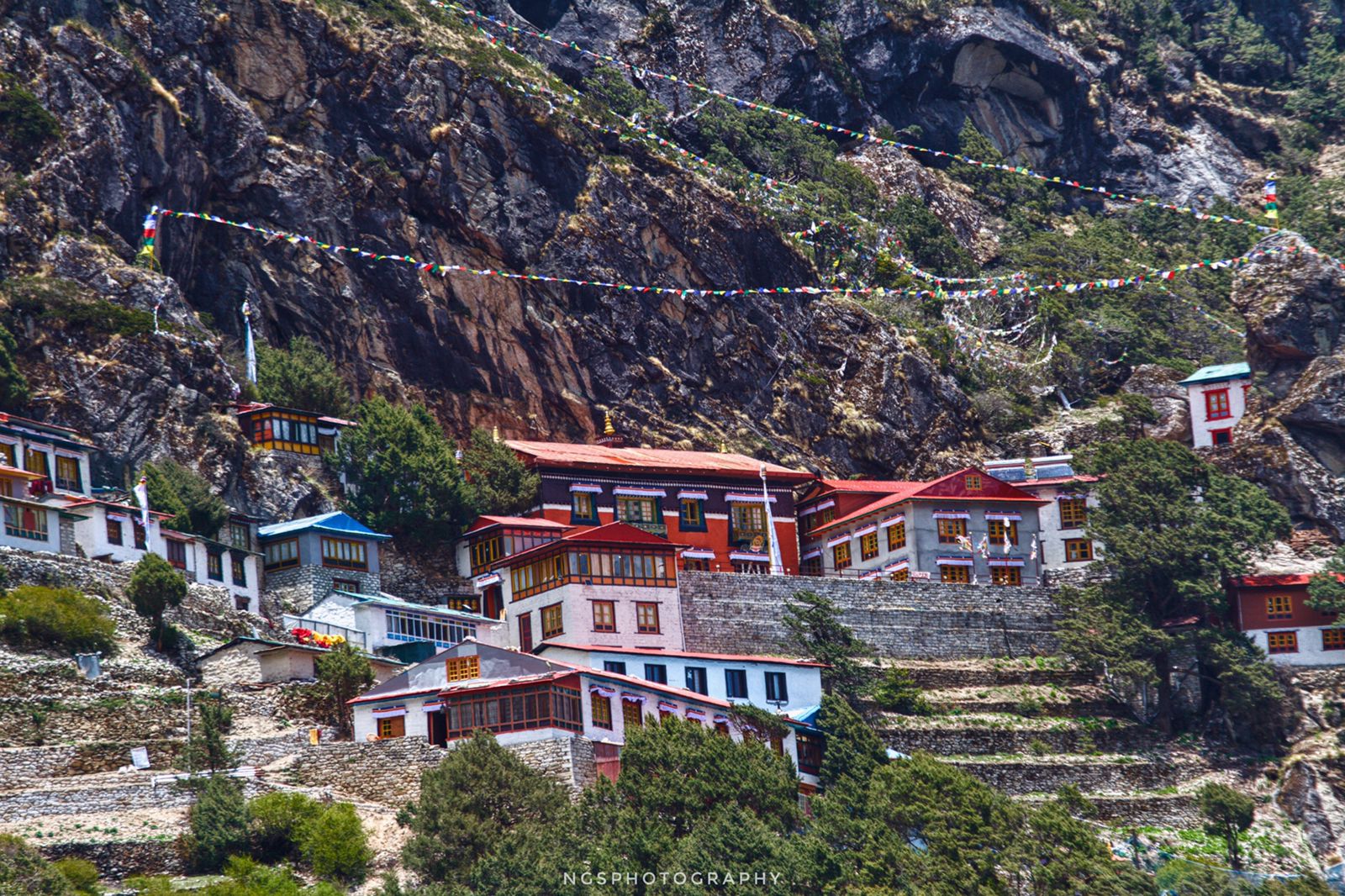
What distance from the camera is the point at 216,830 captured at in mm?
58188

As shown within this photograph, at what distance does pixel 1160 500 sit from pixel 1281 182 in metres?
61.0

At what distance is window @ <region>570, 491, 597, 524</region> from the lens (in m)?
91.0

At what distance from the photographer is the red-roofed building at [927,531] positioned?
305 feet

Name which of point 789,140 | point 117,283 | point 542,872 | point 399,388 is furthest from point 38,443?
point 789,140

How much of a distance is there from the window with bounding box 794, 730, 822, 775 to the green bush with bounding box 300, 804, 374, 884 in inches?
749

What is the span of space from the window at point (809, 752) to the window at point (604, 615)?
31.8ft

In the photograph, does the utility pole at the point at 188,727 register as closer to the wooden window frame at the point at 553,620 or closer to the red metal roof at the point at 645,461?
the wooden window frame at the point at 553,620

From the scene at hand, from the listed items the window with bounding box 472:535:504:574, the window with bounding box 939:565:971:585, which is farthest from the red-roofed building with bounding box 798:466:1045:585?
the window with bounding box 472:535:504:574

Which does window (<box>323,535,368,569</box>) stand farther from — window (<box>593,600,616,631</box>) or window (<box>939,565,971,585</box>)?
window (<box>939,565,971,585</box>)

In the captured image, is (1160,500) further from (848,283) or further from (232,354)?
(232,354)

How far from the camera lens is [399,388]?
318 ft

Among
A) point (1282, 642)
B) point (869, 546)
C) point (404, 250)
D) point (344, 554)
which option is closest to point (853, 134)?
point (404, 250)

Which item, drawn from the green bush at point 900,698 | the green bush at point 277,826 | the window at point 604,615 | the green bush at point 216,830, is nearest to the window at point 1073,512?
the green bush at point 900,698

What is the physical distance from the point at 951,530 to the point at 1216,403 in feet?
68.4
